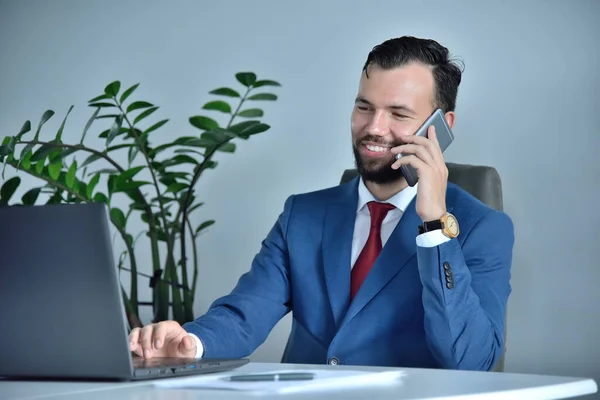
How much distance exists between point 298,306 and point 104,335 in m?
1.04

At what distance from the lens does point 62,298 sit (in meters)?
1.17

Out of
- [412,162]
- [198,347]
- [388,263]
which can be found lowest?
[198,347]

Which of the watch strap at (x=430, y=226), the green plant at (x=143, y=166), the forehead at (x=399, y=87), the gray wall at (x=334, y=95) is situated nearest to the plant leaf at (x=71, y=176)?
the green plant at (x=143, y=166)

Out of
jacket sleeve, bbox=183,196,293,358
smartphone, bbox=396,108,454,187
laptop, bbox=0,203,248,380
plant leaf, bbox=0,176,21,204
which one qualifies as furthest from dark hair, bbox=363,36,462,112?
plant leaf, bbox=0,176,21,204

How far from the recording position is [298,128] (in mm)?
3350

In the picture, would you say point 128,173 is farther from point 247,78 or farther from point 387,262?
point 387,262

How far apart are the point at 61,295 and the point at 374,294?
3.12 ft

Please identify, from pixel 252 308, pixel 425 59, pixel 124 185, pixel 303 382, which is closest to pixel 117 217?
pixel 124 185

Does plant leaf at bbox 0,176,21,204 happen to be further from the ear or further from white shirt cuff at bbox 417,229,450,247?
white shirt cuff at bbox 417,229,450,247

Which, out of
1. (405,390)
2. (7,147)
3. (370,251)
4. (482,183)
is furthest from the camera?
(7,147)

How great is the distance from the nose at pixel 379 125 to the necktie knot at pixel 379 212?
18 cm

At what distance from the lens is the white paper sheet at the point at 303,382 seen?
110 cm

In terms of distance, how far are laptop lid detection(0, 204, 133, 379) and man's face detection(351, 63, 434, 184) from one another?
43.7 inches

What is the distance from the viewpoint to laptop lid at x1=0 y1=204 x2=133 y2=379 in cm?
113
